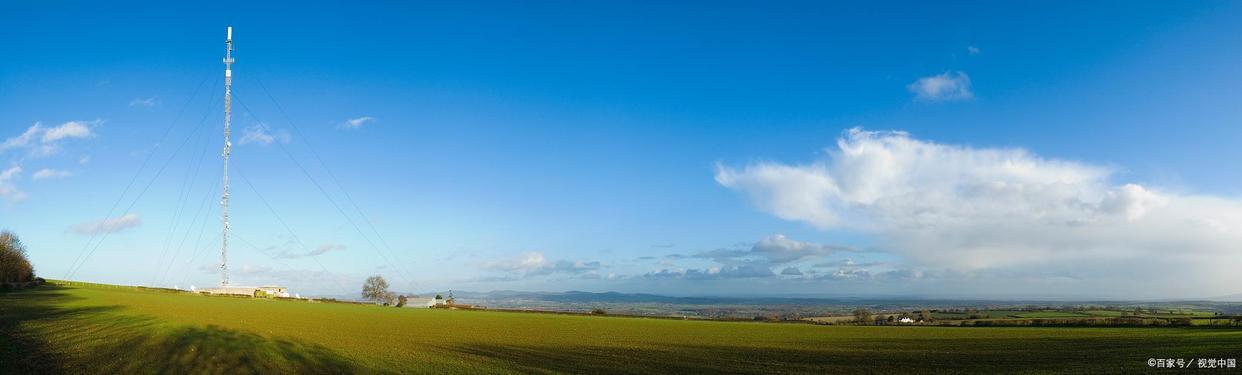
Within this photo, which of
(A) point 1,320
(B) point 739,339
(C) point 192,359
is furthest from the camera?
(B) point 739,339

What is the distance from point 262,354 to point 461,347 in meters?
11.9

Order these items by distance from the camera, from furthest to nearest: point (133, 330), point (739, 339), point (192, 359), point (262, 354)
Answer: point (739, 339), point (133, 330), point (262, 354), point (192, 359)

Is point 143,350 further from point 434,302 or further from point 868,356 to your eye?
point 434,302

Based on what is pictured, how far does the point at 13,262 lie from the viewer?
102125 millimetres

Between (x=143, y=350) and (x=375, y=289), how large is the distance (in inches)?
6378

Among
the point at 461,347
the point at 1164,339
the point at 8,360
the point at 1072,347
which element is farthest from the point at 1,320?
the point at 1164,339

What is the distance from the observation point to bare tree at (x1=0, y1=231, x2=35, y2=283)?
98.9 m

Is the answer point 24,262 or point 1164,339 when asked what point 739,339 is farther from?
point 24,262

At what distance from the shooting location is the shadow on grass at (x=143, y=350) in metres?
28.4

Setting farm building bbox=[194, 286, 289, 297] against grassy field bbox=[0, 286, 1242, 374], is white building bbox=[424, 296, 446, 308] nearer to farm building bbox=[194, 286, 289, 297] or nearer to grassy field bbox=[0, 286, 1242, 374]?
farm building bbox=[194, 286, 289, 297]

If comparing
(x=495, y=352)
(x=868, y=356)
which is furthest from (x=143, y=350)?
(x=868, y=356)

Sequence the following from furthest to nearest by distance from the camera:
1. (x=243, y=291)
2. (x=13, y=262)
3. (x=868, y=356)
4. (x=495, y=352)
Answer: (x=243, y=291) → (x=13, y=262) → (x=495, y=352) → (x=868, y=356)

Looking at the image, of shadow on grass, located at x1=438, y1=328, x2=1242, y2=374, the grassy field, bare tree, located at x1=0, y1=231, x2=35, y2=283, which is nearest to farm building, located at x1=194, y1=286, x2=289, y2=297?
bare tree, located at x1=0, y1=231, x2=35, y2=283

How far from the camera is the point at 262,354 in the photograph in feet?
111
